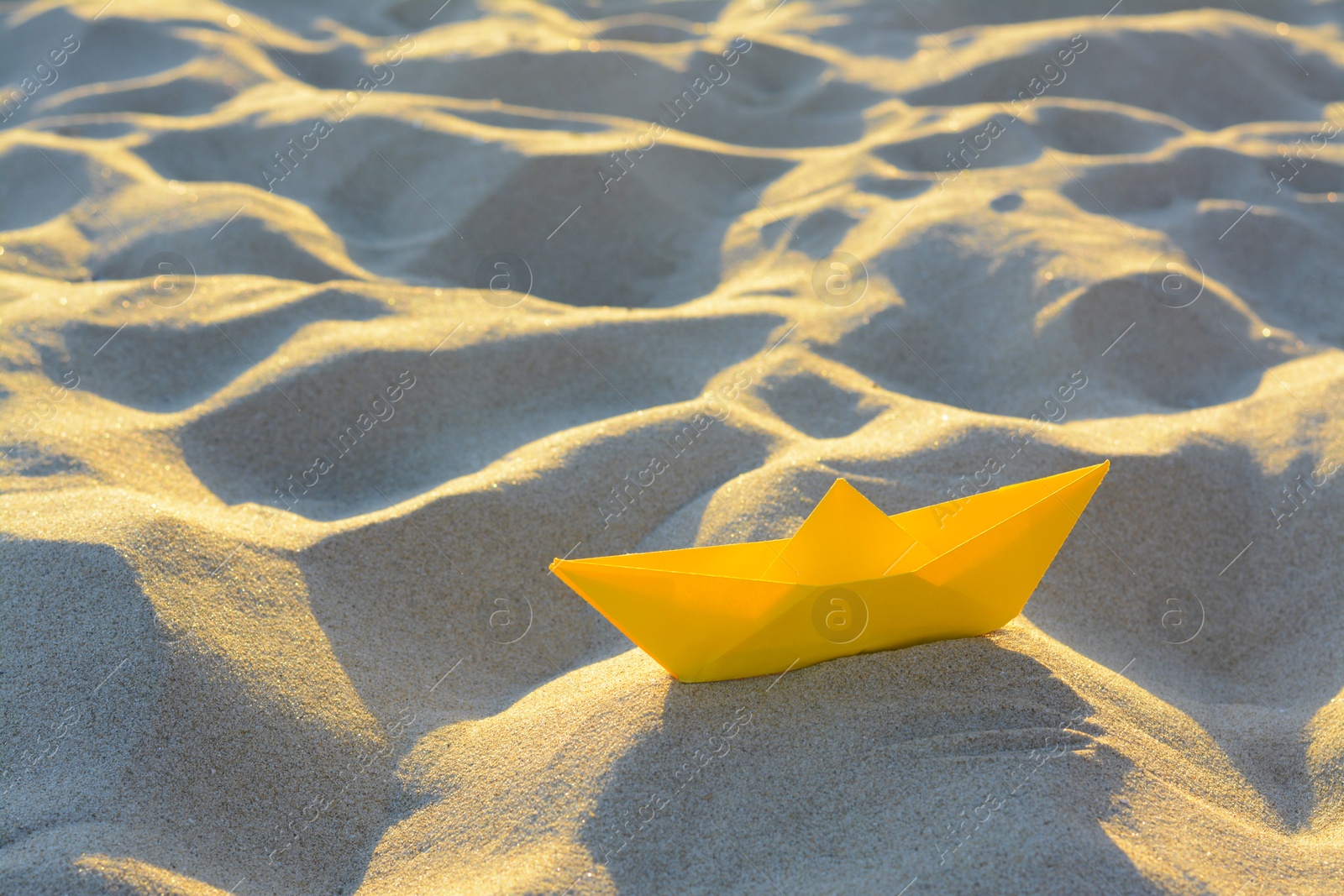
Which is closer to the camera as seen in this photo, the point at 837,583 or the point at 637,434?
the point at 837,583

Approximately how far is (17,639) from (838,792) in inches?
44.2

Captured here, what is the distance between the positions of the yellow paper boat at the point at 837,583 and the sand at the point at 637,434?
0.17 feet

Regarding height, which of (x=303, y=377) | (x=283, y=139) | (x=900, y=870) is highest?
(x=283, y=139)

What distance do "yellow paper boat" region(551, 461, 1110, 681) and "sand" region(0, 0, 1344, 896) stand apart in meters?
0.05

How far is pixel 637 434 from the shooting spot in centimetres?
178

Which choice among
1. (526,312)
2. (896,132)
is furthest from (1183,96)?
(526,312)

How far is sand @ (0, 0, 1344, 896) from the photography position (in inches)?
43.6

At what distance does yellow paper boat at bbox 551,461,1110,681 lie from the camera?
44.8 inches

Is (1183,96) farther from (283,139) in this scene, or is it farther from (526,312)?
(283,139)

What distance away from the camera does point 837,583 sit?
115 cm

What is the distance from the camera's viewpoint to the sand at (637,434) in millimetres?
1108

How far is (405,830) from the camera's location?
1.18m

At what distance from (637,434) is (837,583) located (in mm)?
723

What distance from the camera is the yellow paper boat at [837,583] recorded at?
1.14 m
